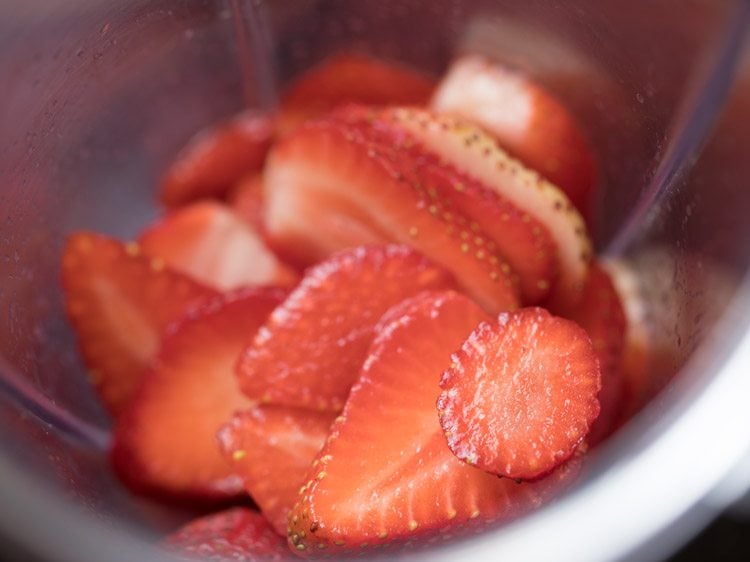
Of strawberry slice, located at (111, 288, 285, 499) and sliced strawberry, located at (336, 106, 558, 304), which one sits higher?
sliced strawberry, located at (336, 106, 558, 304)

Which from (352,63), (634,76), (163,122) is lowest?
(163,122)

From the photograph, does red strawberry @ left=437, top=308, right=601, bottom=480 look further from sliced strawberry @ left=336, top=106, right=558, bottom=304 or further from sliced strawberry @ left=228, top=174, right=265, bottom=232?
sliced strawberry @ left=228, top=174, right=265, bottom=232

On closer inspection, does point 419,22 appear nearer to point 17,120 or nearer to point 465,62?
point 465,62

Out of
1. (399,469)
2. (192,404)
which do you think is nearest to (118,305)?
(192,404)

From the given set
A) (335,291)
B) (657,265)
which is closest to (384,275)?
(335,291)

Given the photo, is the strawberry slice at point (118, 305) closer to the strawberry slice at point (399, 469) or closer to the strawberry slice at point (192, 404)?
the strawberry slice at point (192, 404)

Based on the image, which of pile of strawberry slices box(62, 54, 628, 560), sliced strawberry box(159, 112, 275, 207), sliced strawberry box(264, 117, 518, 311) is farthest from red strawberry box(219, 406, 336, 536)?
sliced strawberry box(159, 112, 275, 207)

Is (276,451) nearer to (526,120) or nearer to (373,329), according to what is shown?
(373,329)
